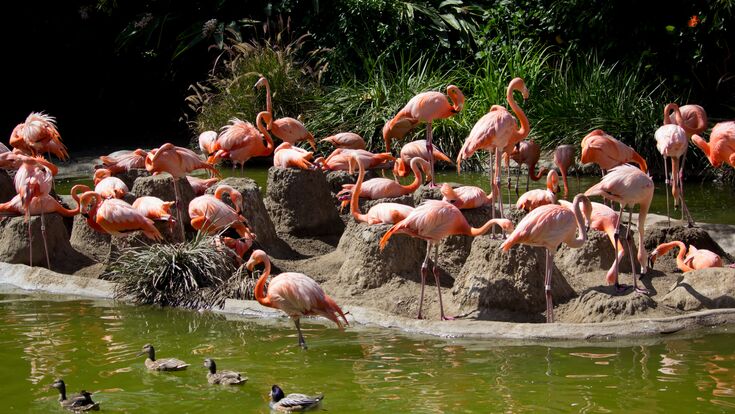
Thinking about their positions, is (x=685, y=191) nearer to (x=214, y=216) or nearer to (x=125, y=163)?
(x=214, y=216)

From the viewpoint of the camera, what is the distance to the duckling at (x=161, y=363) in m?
6.05

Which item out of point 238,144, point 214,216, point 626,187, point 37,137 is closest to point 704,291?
point 626,187

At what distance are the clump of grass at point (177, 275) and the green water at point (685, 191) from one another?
3459 millimetres

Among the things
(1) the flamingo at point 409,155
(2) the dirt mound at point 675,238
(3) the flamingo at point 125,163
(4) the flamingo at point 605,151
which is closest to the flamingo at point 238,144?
(3) the flamingo at point 125,163

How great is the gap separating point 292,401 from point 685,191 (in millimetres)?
8047

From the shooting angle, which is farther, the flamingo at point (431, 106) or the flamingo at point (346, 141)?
the flamingo at point (346, 141)

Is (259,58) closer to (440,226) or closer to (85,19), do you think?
(85,19)

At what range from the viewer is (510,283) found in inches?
286

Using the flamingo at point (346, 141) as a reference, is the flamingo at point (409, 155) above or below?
below

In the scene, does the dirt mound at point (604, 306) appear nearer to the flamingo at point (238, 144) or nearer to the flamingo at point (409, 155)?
the flamingo at point (409, 155)

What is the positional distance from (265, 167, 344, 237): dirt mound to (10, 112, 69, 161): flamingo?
2.81 m

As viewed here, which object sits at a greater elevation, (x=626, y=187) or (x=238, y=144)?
(x=238, y=144)

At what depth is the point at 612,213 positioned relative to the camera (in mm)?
7727

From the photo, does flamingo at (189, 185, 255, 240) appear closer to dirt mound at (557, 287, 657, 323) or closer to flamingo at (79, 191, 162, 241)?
flamingo at (79, 191, 162, 241)
